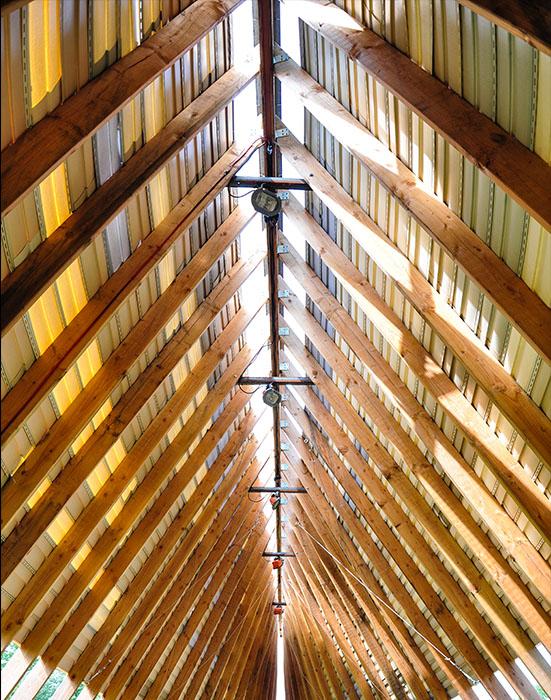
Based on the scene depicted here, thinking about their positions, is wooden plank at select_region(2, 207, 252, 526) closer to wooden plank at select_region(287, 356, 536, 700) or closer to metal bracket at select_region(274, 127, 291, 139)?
metal bracket at select_region(274, 127, 291, 139)

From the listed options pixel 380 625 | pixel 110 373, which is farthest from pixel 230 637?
pixel 110 373

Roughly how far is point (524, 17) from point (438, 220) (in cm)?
130

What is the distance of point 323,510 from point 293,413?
59.5 inches

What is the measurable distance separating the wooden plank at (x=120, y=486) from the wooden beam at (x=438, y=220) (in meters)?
2.58

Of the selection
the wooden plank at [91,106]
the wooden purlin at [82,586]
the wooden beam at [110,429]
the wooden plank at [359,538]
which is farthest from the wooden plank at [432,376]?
the wooden plank at [359,538]

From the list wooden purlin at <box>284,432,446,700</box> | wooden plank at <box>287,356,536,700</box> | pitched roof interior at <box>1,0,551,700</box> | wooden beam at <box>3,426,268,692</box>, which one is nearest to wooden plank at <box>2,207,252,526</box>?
pitched roof interior at <box>1,0,551,700</box>

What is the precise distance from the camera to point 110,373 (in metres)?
4.16

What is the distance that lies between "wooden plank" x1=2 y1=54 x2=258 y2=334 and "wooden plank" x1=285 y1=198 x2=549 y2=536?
1638 millimetres

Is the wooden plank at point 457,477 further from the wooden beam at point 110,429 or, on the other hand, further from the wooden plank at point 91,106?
the wooden plank at point 91,106

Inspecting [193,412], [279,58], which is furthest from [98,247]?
[193,412]

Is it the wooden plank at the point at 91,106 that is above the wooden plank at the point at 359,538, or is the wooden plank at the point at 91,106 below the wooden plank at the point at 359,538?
below

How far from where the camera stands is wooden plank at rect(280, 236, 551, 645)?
4.43 metres

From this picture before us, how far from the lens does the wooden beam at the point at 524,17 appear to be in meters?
2.01

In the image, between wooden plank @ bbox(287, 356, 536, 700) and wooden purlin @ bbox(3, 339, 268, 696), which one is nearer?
wooden purlin @ bbox(3, 339, 268, 696)
